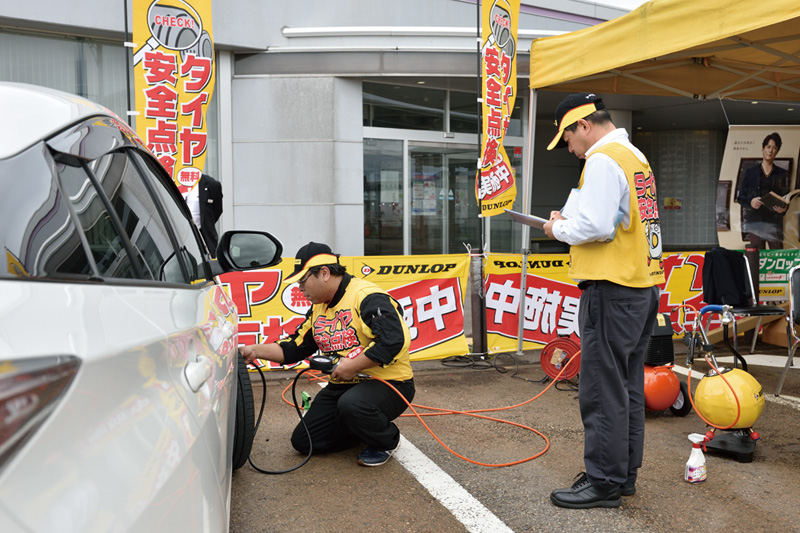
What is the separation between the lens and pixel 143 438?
996 millimetres

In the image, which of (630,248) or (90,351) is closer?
(90,351)

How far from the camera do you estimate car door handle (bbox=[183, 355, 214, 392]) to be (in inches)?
52.1

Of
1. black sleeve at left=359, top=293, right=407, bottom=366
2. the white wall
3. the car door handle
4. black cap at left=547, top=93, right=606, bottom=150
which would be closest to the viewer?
the car door handle

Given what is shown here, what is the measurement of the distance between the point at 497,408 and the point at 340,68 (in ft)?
20.2

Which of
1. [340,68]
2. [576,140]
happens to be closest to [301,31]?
[340,68]

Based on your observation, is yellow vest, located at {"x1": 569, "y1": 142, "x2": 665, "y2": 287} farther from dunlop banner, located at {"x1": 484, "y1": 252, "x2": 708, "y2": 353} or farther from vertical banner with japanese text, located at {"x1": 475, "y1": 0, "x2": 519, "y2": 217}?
dunlop banner, located at {"x1": 484, "y1": 252, "x2": 708, "y2": 353}

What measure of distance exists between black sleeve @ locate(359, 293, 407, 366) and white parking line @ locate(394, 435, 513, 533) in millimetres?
659

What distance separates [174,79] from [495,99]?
10.2 feet

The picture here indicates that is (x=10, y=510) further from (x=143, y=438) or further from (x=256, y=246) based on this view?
(x=256, y=246)

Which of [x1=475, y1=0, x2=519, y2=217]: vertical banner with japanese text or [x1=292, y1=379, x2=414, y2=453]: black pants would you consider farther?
[x1=475, y1=0, x2=519, y2=217]: vertical banner with japanese text

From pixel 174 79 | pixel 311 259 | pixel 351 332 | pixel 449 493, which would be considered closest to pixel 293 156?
pixel 174 79

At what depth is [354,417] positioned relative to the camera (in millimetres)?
3611

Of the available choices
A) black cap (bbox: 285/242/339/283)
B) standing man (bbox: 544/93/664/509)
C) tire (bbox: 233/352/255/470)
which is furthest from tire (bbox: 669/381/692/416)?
tire (bbox: 233/352/255/470)

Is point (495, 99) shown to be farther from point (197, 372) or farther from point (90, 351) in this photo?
point (90, 351)
